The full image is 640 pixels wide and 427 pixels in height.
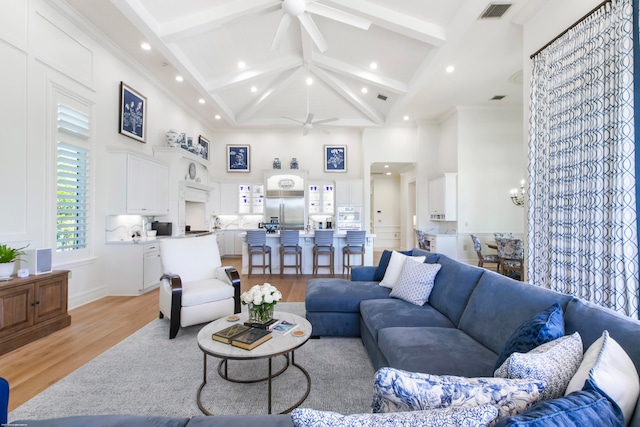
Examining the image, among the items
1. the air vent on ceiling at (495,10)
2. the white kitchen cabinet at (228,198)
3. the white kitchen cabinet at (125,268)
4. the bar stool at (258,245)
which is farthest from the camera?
the white kitchen cabinet at (228,198)

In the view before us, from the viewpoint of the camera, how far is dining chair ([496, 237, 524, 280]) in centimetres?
489

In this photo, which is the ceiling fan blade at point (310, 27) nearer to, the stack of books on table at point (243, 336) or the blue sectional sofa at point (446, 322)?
the blue sectional sofa at point (446, 322)

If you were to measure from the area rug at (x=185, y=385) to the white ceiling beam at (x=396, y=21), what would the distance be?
4.09 metres

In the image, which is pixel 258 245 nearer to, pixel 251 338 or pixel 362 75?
pixel 251 338

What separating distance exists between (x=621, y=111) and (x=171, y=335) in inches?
178

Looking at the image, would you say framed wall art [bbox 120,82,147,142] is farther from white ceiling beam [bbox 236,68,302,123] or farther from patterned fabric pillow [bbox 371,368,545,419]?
patterned fabric pillow [bbox 371,368,545,419]

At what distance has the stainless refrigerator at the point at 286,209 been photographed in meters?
8.55

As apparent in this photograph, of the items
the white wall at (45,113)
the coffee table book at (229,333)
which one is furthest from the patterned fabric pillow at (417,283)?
the white wall at (45,113)

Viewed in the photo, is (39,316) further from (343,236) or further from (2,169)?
(343,236)

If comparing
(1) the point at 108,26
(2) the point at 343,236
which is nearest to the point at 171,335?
(2) the point at 343,236

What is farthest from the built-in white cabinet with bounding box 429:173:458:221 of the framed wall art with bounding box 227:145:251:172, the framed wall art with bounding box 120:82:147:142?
the framed wall art with bounding box 120:82:147:142

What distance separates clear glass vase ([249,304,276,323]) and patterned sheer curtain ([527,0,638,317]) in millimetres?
2825

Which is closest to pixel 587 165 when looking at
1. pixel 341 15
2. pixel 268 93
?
pixel 341 15

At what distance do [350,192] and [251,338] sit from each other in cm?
691
